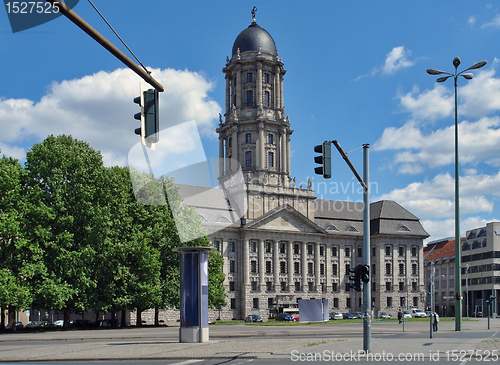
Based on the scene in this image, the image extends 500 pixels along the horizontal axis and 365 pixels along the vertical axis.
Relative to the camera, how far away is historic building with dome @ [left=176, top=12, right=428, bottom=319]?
103125mm

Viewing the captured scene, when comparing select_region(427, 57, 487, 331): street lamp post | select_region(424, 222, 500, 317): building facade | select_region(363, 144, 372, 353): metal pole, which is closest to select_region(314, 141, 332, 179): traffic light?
select_region(363, 144, 372, 353): metal pole

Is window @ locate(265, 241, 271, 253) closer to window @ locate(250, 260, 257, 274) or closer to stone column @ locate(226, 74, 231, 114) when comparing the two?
window @ locate(250, 260, 257, 274)

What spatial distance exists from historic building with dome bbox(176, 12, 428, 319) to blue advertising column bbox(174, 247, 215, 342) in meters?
67.1

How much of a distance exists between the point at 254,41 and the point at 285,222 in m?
36.3

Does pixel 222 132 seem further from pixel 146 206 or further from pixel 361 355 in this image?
pixel 361 355

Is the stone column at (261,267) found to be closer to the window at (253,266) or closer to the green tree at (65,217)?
the window at (253,266)

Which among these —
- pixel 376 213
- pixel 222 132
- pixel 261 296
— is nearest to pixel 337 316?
pixel 261 296

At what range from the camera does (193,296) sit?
1216 inches

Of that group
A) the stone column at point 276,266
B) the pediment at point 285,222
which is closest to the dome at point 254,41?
the pediment at point 285,222

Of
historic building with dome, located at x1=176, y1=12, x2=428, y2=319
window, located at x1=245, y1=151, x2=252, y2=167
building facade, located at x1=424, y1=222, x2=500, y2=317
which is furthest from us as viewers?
building facade, located at x1=424, y1=222, x2=500, y2=317

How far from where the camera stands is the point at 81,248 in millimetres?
52906

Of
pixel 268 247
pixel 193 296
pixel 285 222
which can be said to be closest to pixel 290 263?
pixel 268 247

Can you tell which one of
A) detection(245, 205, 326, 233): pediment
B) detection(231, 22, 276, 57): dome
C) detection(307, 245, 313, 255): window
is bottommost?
detection(307, 245, 313, 255): window

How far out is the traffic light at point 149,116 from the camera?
39.2 feet
